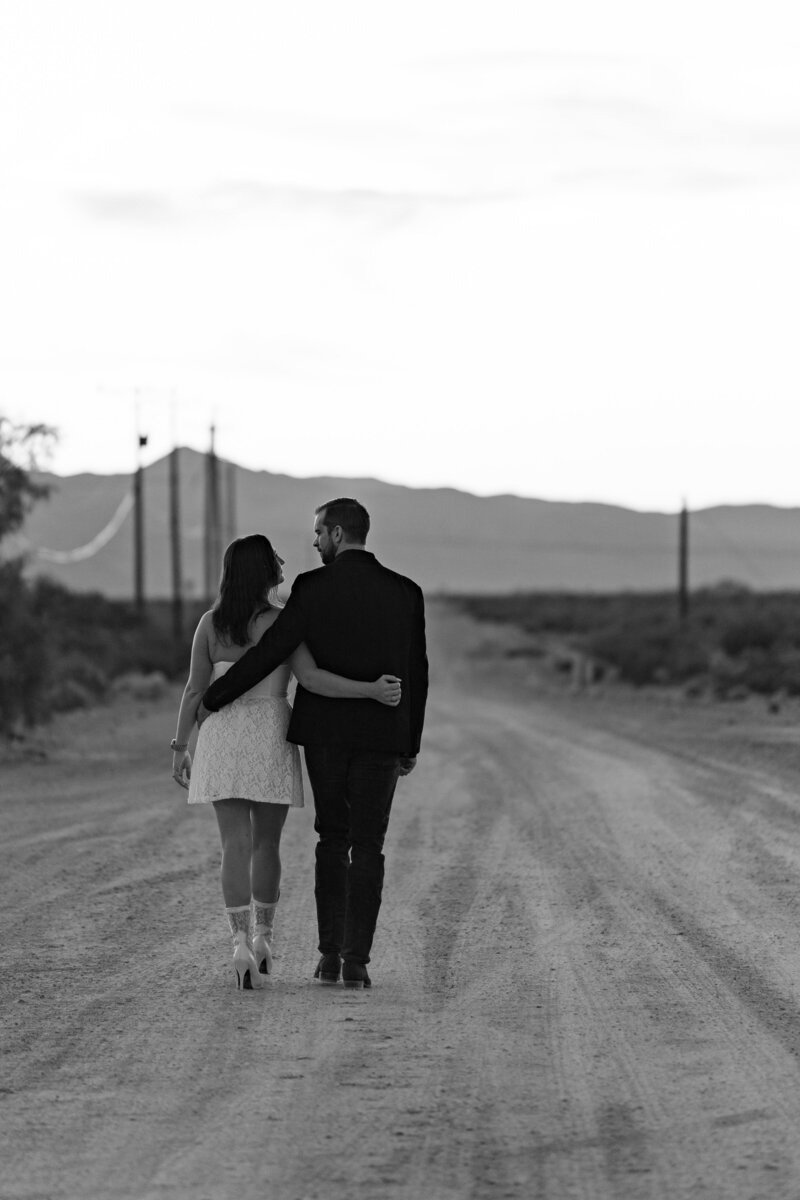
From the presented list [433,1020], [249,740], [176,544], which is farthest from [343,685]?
[176,544]

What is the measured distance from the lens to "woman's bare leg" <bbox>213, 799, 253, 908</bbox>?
8.23 m

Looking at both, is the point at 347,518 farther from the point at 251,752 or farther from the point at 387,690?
the point at 251,752

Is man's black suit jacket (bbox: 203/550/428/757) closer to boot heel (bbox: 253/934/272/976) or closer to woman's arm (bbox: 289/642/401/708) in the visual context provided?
woman's arm (bbox: 289/642/401/708)

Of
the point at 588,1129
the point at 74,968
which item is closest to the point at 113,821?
the point at 74,968

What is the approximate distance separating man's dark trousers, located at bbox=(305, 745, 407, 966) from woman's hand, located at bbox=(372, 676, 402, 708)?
24 centimetres

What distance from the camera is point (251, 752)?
814cm

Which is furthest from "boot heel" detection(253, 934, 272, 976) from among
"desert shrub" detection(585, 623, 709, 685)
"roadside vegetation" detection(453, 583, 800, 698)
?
"desert shrub" detection(585, 623, 709, 685)

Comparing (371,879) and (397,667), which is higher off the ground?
(397,667)

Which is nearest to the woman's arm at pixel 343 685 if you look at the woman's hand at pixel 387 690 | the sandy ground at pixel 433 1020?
the woman's hand at pixel 387 690

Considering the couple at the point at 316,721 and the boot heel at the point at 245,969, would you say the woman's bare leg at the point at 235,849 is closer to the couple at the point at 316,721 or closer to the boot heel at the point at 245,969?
the couple at the point at 316,721

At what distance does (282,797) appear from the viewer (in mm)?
8125

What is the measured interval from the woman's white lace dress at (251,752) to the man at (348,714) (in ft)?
0.27

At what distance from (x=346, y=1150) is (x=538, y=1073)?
1.18 meters

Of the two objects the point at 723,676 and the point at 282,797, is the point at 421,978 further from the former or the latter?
the point at 723,676
